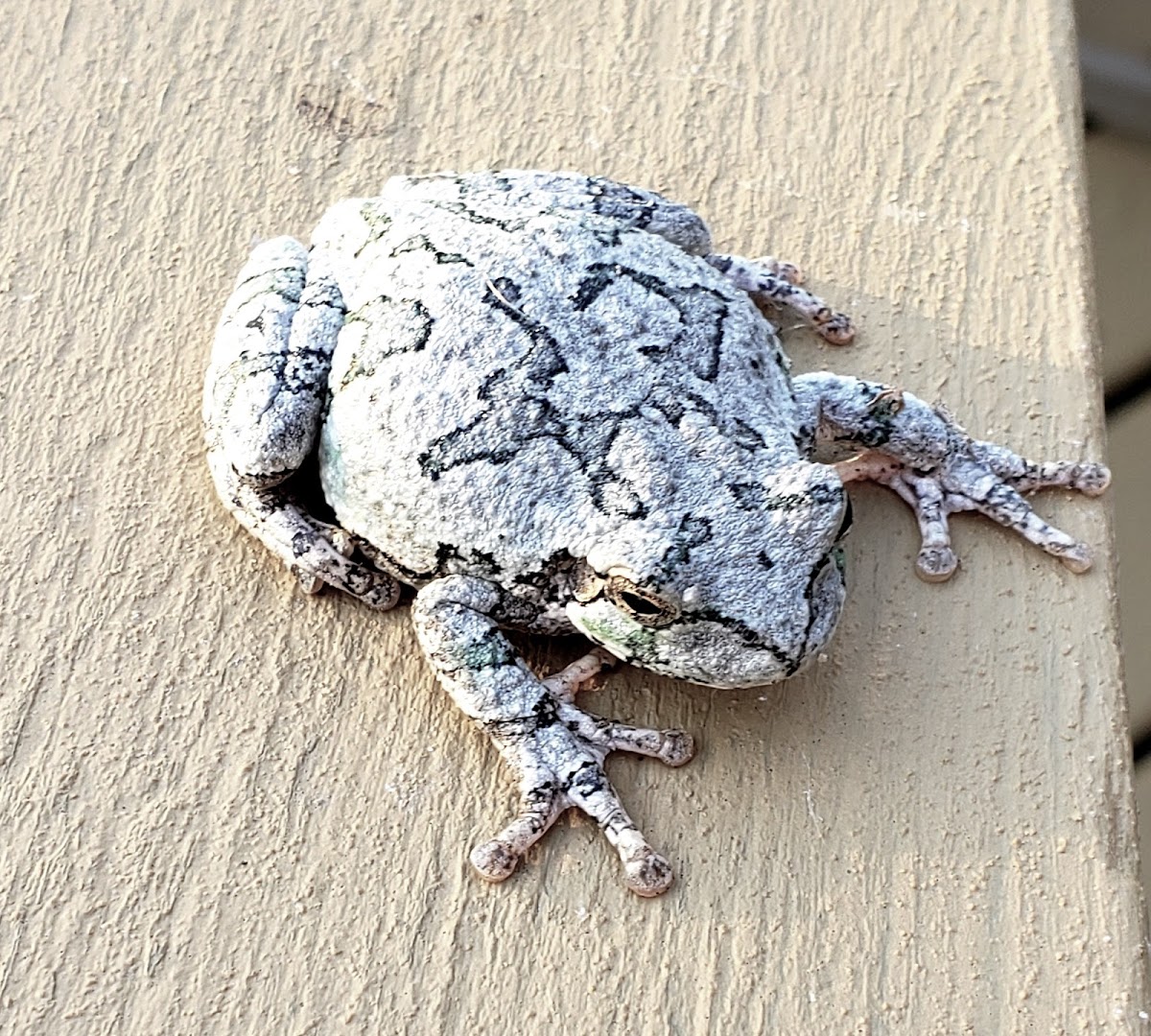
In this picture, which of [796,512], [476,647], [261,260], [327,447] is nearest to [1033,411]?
[796,512]

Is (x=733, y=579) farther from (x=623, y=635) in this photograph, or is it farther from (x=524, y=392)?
(x=524, y=392)

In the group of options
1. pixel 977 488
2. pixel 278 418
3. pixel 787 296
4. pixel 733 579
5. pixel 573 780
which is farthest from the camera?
pixel 787 296

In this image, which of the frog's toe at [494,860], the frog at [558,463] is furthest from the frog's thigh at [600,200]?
the frog's toe at [494,860]

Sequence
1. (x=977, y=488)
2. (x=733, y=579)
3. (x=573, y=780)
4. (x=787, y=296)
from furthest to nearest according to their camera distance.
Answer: (x=787, y=296) < (x=977, y=488) < (x=573, y=780) < (x=733, y=579)

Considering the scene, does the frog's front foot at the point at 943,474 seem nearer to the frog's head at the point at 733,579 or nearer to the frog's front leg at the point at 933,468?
the frog's front leg at the point at 933,468

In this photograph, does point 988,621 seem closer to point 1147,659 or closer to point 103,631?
point 103,631

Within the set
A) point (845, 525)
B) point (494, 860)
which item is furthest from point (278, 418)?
point (845, 525)

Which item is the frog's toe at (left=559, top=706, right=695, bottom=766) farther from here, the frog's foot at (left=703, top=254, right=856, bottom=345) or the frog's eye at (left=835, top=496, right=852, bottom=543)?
the frog's foot at (left=703, top=254, right=856, bottom=345)
